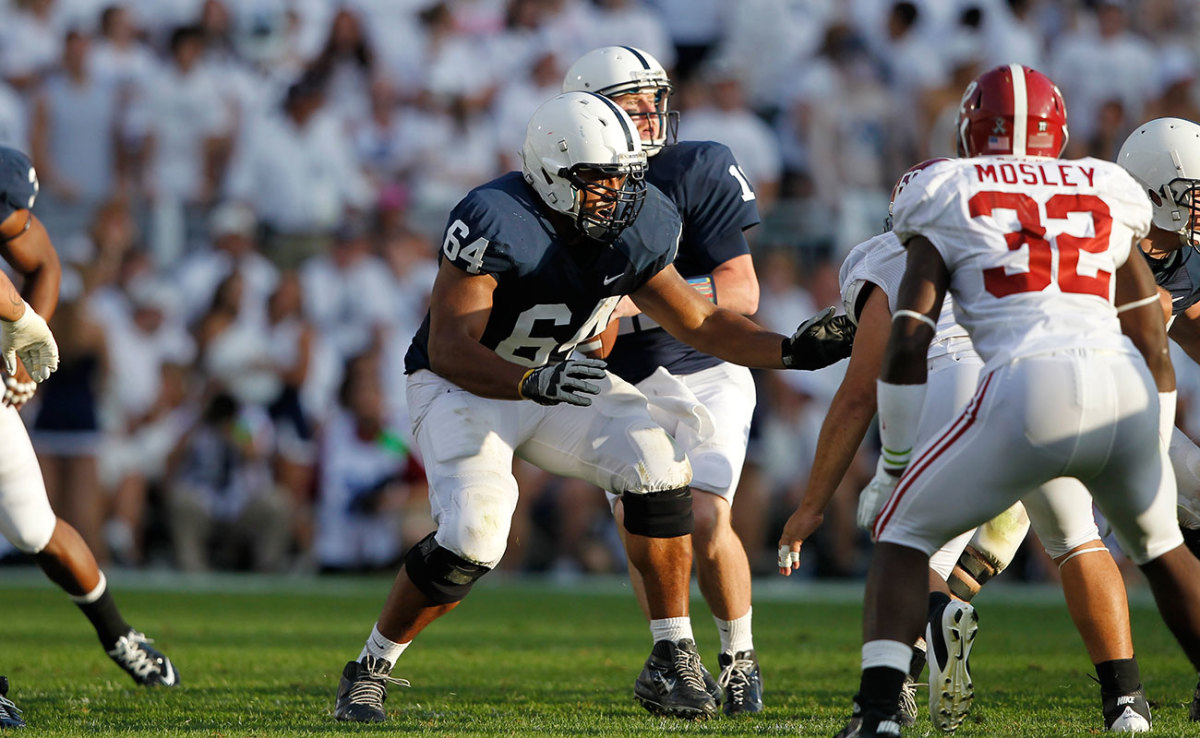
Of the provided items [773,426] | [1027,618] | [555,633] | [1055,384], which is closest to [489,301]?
[1055,384]

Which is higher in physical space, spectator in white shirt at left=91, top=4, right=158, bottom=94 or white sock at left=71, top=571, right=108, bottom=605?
spectator in white shirt at left=91, top=4, right=158, bottom=94

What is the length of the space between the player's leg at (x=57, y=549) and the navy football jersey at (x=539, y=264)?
1229 mm

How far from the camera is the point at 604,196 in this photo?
4.34 metres

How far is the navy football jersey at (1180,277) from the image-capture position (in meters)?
4.57

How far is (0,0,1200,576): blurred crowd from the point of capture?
32.4 ft

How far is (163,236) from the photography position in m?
10.9

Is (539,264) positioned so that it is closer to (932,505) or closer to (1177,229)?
(932,505)

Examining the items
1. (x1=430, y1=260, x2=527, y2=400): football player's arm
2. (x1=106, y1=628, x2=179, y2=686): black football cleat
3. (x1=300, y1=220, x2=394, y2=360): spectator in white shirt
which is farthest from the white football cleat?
(x1=300, y1=220, x2=394, y2=360): spectator in white shirt

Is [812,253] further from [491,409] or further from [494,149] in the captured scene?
[491,409]

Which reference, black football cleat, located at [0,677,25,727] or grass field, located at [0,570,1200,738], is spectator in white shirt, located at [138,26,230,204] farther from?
black football cleat, located at [0,677,25,727]

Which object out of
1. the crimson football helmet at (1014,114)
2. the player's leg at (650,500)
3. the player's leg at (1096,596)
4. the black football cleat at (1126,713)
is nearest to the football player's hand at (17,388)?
the player's leg at (650,500)

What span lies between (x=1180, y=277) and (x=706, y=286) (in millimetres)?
1497

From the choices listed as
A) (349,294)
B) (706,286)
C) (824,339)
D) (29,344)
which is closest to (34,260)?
(29,344)

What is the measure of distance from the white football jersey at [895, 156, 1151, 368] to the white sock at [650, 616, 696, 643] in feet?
4.79
